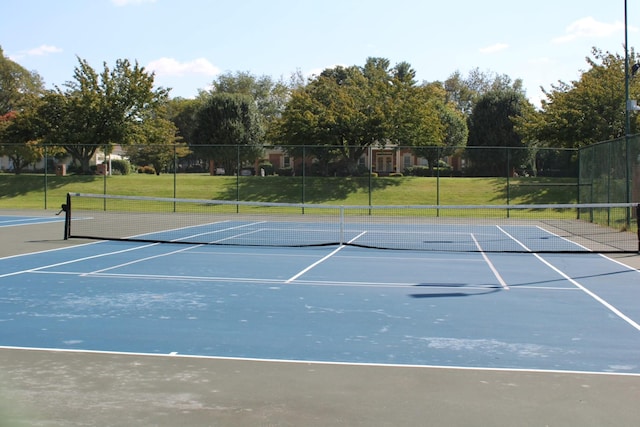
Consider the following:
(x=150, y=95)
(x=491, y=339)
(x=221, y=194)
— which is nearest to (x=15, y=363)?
(x=491, y=339)

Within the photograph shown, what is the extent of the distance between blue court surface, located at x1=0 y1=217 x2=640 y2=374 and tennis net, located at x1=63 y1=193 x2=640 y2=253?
2.91m

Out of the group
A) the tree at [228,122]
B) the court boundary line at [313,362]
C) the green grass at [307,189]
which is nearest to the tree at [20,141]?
the green grass at [307,189]

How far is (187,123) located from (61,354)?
85.5m

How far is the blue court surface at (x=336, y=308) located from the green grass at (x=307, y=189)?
20310mm

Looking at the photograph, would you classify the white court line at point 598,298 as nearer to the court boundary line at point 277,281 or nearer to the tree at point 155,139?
the court boundary line at point 277,281

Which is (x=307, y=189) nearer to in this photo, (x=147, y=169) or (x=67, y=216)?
(x=67, y=216)

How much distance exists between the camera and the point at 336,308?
356 inches

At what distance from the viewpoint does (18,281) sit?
36.2 ft

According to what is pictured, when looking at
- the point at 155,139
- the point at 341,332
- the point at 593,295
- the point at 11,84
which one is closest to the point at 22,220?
the point at 155,139

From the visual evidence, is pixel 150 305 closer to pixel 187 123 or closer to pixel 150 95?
pixel 150 95

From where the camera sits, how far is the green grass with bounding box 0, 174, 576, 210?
114ft

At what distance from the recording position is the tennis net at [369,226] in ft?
58.0

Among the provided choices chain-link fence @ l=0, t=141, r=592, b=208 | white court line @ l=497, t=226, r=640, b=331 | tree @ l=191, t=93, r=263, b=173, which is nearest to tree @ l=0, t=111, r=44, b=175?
chain-link fence @ l=0, t=141, r=592, b=208

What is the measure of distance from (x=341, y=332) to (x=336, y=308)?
1.43 meters
